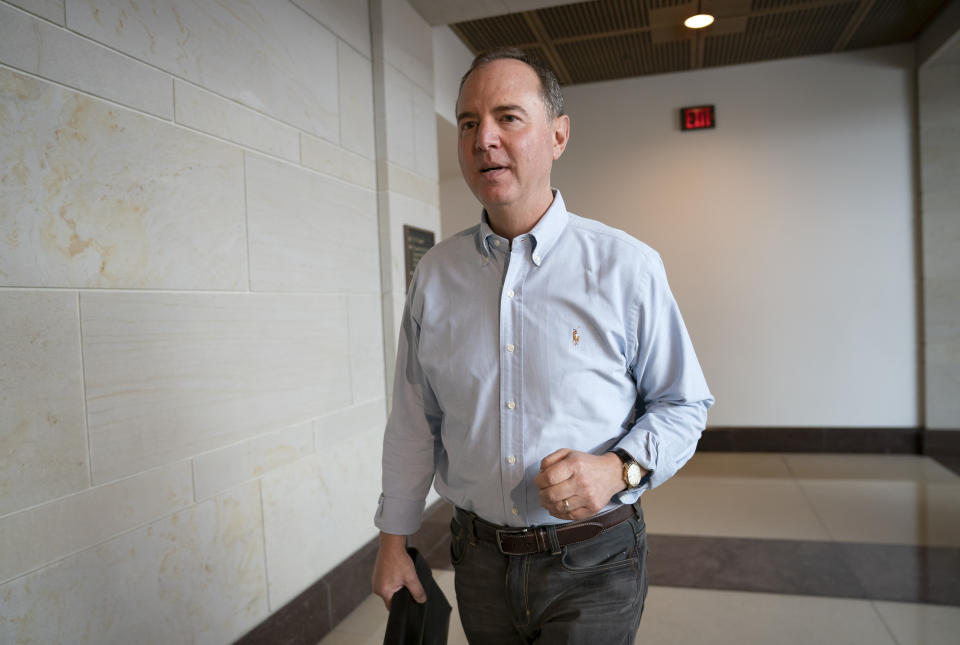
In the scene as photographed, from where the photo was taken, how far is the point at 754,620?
275cm

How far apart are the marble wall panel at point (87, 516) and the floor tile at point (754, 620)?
184 cm

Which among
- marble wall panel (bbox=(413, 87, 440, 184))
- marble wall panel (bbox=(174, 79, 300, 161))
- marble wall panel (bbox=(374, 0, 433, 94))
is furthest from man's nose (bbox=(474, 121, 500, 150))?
marble wall panel (bbox=(413, 87, 440, 184))

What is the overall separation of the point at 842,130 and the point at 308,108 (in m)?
4.47

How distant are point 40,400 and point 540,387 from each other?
3.88 feet

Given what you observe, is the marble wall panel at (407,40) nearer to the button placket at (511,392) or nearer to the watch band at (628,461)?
the button placket at (511,392)

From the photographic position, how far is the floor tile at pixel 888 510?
11.8 feet

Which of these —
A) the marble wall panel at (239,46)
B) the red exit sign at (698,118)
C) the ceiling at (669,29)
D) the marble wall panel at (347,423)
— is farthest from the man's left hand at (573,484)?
the red exit sign at (698,118)

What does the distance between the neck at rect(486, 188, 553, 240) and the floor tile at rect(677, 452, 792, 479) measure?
4146 millimetres

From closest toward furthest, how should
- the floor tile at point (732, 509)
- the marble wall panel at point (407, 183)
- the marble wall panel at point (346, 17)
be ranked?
the marble wall panel at point (346, 17)
the marble wall panel at point (407, 183)
the floor tile at point (732, 509)

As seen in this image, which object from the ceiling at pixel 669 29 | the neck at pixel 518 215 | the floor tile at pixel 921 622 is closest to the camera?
the neck at pixel 518 215

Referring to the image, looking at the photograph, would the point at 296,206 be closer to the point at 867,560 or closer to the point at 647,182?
the point at 867,560

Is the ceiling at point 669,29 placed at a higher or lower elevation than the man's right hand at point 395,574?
higher

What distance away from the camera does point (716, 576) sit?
3193 millimetres

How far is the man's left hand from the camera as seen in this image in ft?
3.60
